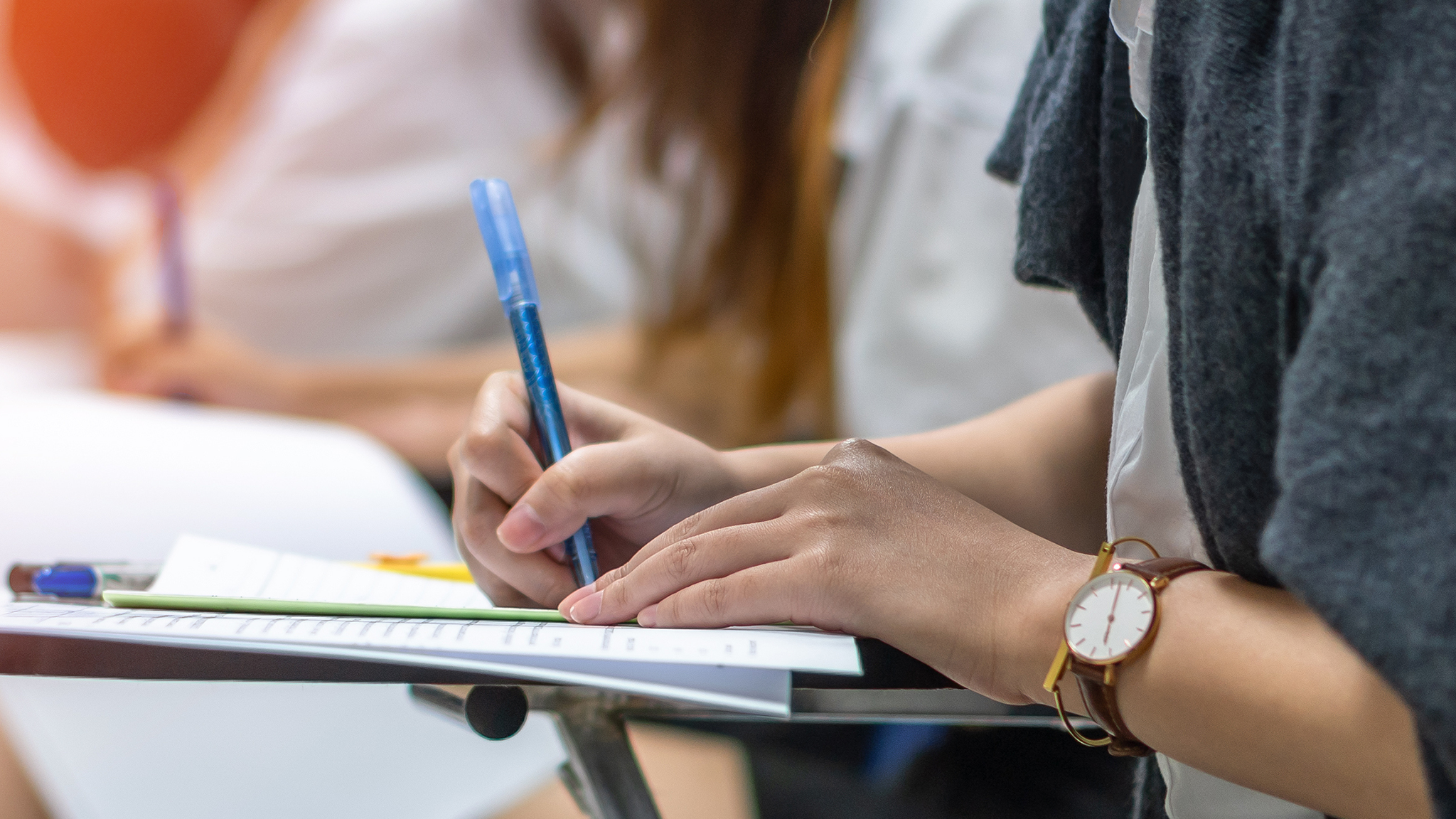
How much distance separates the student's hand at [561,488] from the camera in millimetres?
407

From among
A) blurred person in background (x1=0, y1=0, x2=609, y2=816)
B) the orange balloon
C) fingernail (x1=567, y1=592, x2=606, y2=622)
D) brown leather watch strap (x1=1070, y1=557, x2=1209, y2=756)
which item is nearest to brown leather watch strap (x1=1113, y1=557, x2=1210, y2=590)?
brown leather watch strap (x1=1070, y1=557, x2=1209, y2=756)

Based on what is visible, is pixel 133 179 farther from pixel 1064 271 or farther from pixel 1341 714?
pixel 1341 714

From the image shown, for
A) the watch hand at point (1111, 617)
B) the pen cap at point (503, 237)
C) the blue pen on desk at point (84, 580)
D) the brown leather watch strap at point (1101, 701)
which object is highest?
the pen cap at point (503, 237)

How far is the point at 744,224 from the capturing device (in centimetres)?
105

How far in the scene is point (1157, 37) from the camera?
12.7 inches

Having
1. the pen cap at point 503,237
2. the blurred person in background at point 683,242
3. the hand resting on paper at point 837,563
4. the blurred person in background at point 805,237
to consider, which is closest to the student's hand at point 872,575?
the hand resting on paper at point 837,563

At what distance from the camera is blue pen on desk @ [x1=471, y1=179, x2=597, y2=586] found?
1.43 ft

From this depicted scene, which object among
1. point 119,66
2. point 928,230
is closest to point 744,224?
point 928,230

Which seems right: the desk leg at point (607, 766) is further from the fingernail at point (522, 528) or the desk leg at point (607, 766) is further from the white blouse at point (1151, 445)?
the white blouse at point (1151, 445)

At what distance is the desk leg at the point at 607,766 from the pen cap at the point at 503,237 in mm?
165

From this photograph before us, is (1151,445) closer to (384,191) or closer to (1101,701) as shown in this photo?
(1101,701)

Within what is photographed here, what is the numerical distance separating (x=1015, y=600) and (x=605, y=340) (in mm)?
958

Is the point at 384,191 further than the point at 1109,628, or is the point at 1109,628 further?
the point at 384,191

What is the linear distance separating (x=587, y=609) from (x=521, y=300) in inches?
5.6
